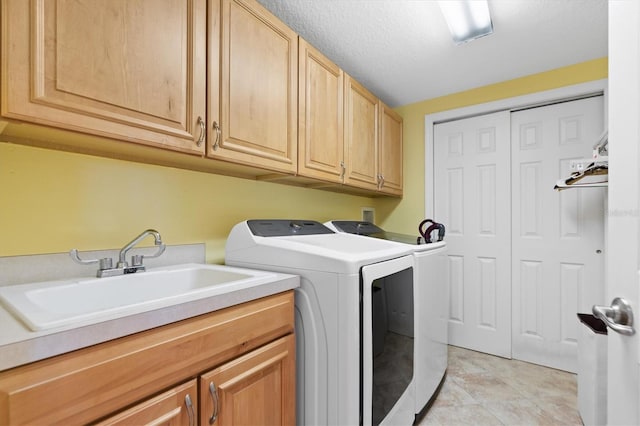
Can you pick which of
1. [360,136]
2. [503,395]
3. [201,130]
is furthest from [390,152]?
[503,395]

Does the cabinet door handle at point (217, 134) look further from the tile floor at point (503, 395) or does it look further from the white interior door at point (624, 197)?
the tile floor at point (503, 395)

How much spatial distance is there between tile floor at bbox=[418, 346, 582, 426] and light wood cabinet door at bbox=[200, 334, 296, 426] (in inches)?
43.1

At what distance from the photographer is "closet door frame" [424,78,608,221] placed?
87.7 inches

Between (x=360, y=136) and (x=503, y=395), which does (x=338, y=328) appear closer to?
(x=360, y=136)

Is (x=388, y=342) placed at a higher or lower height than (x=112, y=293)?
lower

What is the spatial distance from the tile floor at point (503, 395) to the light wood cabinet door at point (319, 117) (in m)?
1.64

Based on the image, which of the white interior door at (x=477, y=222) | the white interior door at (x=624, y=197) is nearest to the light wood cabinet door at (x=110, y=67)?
the white interior door at (x=624, y=197)

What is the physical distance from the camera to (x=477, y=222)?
270 centimetres

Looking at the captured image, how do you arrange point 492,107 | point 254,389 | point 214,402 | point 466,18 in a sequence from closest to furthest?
point 214,402 → point 254,389 → point 466,18 → point 492,107

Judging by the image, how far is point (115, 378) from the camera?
69cm

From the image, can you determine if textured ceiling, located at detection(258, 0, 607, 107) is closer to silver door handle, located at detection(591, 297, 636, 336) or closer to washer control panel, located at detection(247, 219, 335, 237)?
washer control panel, located at detection(247, 219, 335, 237)

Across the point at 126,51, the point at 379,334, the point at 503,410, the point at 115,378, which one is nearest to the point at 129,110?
the point at 126,51

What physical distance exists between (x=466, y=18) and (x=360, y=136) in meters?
0.94

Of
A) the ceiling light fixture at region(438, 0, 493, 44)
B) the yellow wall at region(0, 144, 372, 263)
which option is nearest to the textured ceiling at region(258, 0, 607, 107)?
the ceiling light fixture at region(438, 0, 493, 44)
